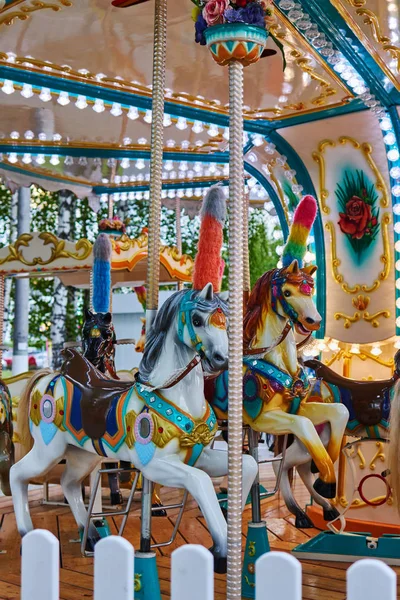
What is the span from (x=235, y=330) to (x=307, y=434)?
145 centimetres

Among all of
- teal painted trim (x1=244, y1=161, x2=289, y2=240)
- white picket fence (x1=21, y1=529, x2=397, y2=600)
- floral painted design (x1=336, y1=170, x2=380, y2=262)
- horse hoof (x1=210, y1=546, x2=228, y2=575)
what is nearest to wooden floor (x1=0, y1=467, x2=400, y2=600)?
horse hoof (x1=210, y1=546, x2=228, y2=575)

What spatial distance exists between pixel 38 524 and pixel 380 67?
3.70 m

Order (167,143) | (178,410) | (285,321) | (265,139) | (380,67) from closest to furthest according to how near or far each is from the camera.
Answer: (178,410), (285,321), (380,67), (265,139), (167,143)

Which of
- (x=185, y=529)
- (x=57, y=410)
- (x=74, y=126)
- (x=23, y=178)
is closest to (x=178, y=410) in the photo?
(x=57, y=410)

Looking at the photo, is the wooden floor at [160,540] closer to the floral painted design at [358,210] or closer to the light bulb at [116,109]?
the floral painted design at [358,210]

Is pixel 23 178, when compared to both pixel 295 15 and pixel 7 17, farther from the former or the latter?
pixel 295 15

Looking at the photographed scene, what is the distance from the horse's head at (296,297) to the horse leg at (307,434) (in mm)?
471

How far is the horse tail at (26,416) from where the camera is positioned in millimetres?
4395

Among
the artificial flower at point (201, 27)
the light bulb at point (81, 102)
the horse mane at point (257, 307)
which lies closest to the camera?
the artificial flower at point (201, 27)

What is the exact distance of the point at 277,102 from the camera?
5629mm

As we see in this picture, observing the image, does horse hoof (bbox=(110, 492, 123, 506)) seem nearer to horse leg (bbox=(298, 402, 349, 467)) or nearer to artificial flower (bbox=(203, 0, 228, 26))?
horse leg (bbox=(298, 402, 349, 467))

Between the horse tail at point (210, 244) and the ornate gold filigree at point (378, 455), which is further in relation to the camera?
the ornate gold filigree at point (378, 455)

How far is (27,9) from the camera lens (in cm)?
416

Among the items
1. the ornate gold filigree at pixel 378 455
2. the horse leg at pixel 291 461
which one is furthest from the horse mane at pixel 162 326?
the ornate gold filigree at pixel 378 455
